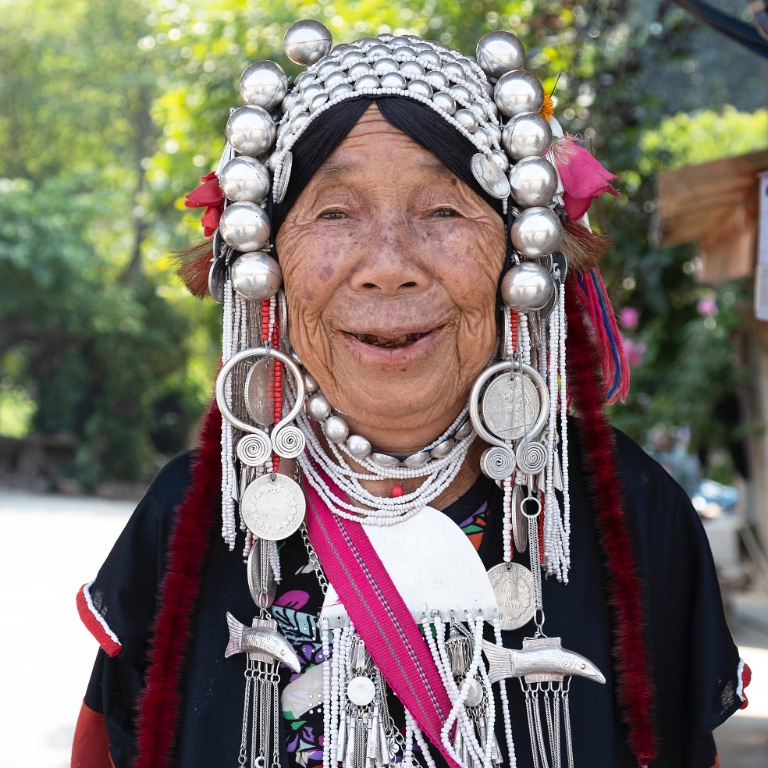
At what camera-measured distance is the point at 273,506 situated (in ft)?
6.06

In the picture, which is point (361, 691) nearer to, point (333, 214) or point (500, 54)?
point (333, 214)

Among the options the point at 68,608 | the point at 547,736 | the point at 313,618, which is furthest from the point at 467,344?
the point at 68,608

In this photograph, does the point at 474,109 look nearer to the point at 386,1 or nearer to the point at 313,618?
the point at 313,618

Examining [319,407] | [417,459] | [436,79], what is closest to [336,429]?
[319,407]

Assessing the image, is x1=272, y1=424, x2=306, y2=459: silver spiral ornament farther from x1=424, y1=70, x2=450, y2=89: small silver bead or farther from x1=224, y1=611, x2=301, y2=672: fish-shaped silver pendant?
x1=424, y1=70, x2=450, y2=89: small silver bead

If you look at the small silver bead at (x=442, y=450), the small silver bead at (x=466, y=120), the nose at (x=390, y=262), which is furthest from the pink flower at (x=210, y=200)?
the small silver bead at (x=442, y=450)

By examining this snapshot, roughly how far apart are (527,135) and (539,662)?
2.98 ft

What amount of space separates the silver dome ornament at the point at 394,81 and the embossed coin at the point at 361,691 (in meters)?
1.01

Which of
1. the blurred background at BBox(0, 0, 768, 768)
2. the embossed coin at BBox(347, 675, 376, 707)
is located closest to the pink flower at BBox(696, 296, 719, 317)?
the blurred background at BBox(0, 0, 768, 768)

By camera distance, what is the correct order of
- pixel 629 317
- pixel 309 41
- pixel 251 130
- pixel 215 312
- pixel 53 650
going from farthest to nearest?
pixel 215 312, pixel 53 650, pixel 629 317, pixel 309 41, pixel 251 130

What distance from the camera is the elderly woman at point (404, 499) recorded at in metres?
1.76

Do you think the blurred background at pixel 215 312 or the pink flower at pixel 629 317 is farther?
the pink flower at pixel 629 317

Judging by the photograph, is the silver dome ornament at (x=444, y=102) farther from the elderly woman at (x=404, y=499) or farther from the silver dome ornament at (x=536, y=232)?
the silver dome ornament at (x=536, y=232)

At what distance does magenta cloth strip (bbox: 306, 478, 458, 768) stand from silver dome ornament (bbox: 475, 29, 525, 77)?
2.84ft
